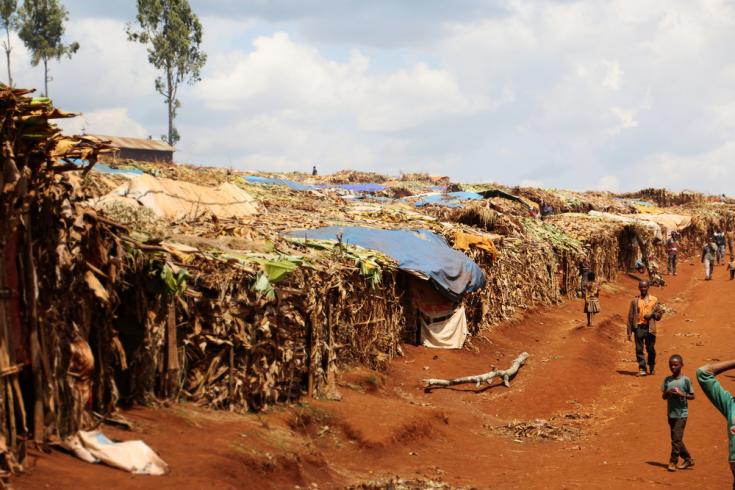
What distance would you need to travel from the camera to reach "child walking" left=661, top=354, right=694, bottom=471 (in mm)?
11234

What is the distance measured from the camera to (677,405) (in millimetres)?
11430

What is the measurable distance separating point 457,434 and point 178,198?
9505mm

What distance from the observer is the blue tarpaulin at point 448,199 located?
35594 mm

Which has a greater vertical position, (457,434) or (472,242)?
(472,242)

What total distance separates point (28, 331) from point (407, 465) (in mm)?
6215

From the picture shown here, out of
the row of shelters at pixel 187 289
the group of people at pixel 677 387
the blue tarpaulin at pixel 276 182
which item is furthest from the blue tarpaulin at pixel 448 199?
the group of people at pixel 677 387

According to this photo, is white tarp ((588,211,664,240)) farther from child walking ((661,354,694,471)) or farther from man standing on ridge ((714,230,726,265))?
child walking ((661,354,694,471))

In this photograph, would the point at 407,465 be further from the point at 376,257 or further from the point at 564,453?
the point at 376,257

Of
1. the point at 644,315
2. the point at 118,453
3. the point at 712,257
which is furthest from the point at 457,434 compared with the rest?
the point at 712,257

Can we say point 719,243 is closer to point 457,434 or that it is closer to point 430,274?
point 430,274

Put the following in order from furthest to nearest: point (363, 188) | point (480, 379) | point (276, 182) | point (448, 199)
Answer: point (363, 188) → point (448, 199) → point (276, 182) → point (480, 379)

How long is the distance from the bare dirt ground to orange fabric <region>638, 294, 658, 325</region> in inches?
58.0

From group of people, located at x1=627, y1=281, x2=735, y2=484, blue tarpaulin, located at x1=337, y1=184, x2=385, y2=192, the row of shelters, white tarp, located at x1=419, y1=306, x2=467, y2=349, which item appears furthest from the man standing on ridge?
white tarp, located at x1=419, y1=306, x2=467, y2=349

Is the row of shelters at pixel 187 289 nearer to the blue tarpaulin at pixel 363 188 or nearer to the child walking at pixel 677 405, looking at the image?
the child walking at pixel 677 405
